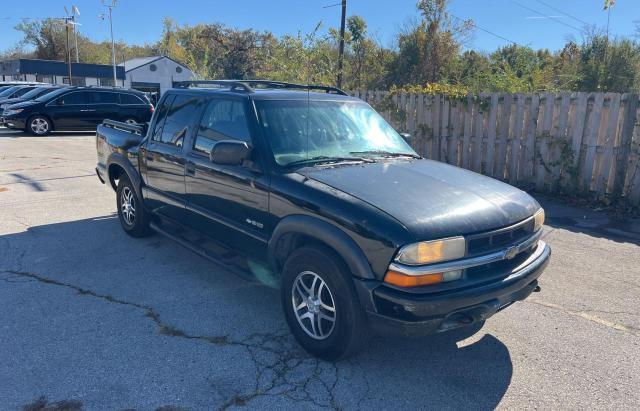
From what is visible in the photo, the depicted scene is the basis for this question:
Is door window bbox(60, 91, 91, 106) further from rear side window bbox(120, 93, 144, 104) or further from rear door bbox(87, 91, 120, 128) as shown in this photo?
rear side window bbox(120, 93, 144, 104)

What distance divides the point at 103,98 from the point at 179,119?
1441 centimetres

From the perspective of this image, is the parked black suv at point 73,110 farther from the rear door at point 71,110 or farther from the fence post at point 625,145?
the fence post at point 625,145

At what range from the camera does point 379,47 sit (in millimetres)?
26703

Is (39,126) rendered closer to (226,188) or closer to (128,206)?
(128,206)

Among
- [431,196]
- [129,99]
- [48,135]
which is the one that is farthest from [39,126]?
[431,196]

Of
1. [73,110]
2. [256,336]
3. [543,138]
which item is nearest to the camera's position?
[256,336]

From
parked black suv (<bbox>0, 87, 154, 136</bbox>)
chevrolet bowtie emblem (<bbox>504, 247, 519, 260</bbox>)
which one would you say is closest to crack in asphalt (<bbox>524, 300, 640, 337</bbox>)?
chevrolet bowtie emblem (<bbox>504, 247, 519, 260</bbox>)

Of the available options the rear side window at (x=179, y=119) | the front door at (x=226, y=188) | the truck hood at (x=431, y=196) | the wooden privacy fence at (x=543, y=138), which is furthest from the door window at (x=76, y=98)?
the truck hood at (x=431, y=196)

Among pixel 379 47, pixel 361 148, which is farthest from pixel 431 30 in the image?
pixel 361 148

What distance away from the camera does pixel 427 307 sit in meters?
2.79

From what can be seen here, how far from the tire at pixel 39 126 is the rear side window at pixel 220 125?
1534 centimetres

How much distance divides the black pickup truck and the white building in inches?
2052

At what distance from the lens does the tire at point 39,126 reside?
16891mm

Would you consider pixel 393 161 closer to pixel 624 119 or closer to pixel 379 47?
pixel 624 119
